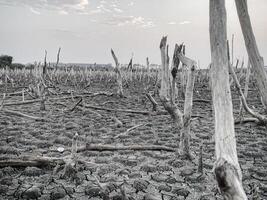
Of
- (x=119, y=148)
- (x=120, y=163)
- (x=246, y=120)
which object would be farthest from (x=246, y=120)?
(x=120, y=163)

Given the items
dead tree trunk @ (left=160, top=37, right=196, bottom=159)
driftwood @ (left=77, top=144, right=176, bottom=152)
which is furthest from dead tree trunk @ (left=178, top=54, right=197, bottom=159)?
driftwood @ (left=77, top=144, right=176, bottom=152)

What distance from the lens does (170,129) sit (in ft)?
20.9

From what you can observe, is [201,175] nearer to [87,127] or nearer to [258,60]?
[258,60]

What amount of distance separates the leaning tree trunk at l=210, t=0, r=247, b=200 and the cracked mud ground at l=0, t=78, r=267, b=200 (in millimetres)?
965

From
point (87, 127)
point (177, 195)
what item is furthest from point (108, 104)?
point (177, 195)

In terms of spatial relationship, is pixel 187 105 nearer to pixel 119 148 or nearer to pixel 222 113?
pixel 119 148

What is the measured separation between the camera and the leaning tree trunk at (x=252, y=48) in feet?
4.96

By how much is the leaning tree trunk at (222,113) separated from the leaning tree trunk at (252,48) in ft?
0.32

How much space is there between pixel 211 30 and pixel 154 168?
2627 mm

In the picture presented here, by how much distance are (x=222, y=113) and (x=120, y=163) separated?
2.76 m

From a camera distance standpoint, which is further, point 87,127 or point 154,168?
point 87,127

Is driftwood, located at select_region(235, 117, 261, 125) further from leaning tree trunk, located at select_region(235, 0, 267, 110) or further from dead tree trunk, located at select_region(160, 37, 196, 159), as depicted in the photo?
leaning tree trunk, located at select_region(235, 0, 267, 110)

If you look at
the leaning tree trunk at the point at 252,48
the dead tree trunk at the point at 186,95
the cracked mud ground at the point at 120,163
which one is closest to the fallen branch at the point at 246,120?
the cracked mud ground at the point at 120,163

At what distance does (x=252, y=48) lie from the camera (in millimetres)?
1520
